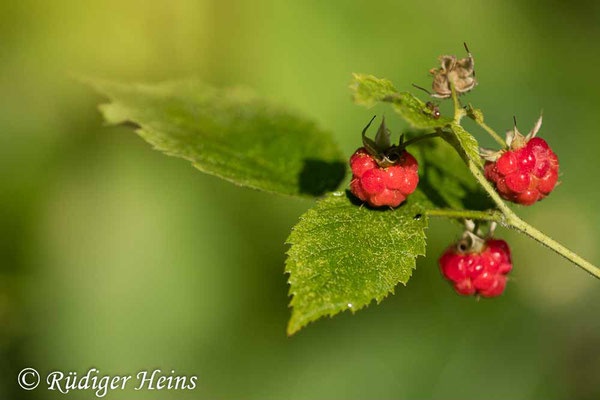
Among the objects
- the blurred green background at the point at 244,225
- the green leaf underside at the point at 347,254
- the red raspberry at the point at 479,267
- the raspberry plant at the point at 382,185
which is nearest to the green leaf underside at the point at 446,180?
the raspberry plant at the point at 382,185

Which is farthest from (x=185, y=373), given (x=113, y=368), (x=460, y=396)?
(x=460, y=396)

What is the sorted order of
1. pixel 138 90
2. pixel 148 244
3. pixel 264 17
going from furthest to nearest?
pixel 264 17 < pixel 148 244 < pixel 138 90

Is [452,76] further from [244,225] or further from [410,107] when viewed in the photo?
[244,225]

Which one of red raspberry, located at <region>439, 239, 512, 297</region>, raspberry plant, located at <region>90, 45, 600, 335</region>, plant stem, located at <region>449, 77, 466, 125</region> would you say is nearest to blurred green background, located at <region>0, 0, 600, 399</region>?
raspberry plant, located at <region>90, 45, 600, 335</region>

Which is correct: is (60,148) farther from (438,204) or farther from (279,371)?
(438,204)

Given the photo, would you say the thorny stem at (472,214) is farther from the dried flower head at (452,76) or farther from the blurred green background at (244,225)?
the blurred green background at (244,225)

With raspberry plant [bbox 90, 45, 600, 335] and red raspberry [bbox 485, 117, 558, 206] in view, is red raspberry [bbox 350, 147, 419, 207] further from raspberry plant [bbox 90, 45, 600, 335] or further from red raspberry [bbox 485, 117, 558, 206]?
red raspberry [bbox 485, 117, 558, 206]
